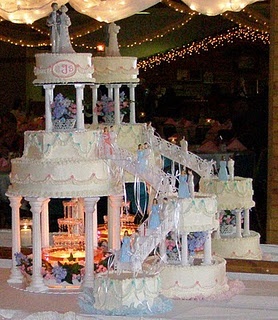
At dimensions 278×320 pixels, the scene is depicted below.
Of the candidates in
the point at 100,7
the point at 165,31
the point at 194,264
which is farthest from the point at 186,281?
the point at 165,31

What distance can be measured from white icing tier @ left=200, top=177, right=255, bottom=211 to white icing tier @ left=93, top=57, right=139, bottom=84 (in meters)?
0.97

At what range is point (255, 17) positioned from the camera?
9672mm

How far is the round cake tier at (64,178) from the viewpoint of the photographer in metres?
6.83

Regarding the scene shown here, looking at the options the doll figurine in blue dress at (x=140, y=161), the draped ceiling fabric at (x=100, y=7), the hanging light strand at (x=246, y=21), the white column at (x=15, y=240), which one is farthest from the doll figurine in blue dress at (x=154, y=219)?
the hanging light strand at (x=246, y=21)

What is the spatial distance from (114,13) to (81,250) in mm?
2124

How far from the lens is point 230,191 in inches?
310

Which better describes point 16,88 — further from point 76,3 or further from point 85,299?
point 85,299

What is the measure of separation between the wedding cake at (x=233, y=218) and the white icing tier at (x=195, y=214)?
1157 mm

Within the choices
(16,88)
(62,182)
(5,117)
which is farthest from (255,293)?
(16,88)

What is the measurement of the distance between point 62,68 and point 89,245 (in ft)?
3.86

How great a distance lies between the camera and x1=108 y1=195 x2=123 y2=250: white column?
290 inches

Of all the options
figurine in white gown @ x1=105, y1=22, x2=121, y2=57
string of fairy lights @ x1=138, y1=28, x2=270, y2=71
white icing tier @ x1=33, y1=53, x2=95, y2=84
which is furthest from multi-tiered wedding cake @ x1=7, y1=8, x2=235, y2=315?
string of fairy lights @ x1=138, y1=28, x2=270, y2=71

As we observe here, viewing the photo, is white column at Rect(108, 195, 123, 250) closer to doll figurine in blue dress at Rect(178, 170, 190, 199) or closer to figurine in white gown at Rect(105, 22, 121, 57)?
doll figurine in blue dress at Rect(178, 170, 190, 199)

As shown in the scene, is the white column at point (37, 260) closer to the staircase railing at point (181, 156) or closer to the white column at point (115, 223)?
the white column at point (115, 223)
